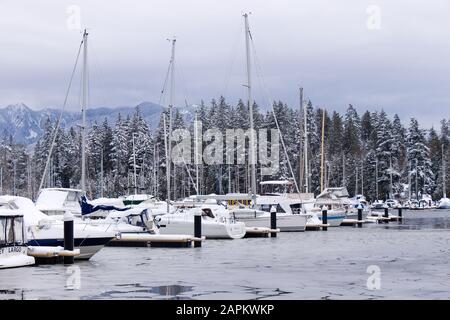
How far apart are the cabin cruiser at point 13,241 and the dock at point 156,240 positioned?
12.5 meters

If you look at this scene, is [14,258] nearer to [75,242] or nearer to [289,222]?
[75,242]

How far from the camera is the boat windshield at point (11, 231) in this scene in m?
30.1

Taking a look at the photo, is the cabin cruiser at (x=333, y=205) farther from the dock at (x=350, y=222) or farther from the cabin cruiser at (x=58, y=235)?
the cabin cruiser at (x=58, y=235)

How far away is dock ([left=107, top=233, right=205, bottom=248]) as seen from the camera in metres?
43.3

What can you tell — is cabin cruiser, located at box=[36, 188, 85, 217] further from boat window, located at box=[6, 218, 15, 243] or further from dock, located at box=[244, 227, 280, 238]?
boat window, located at box=[6, 218, 15, 243]

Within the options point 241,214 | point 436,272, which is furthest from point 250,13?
point 436,272

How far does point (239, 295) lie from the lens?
21516 millimetres

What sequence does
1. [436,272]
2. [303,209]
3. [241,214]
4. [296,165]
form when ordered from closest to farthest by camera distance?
[436,272] < [241,214] < [303,209] < [296,165]

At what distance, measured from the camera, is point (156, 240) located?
4403cm

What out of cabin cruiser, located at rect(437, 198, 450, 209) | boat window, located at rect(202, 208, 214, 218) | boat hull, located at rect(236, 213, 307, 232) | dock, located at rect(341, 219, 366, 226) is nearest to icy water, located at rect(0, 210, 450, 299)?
boat window, located at rect(202, 208, 214, 218)

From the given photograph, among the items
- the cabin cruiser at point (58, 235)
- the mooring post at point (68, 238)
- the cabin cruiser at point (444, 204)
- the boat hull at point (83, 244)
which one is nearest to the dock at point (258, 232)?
the cabin cruiser at point (58, 235)

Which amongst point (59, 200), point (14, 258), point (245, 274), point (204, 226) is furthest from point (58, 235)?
point (59, 200)
